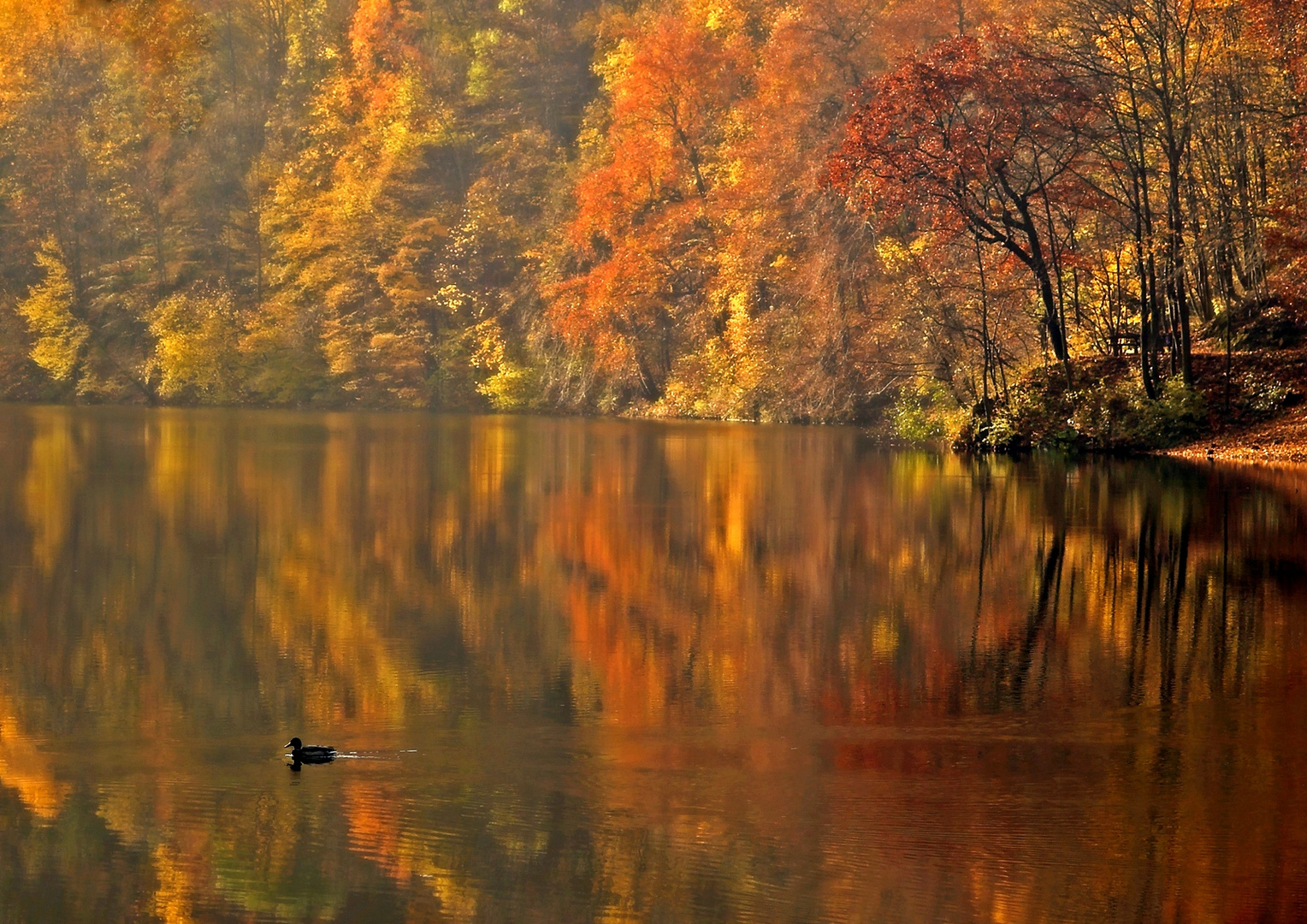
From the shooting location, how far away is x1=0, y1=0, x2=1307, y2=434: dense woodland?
28.6 meters

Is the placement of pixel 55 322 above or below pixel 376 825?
above

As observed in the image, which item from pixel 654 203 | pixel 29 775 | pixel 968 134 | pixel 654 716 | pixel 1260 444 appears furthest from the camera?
pixel 654 203

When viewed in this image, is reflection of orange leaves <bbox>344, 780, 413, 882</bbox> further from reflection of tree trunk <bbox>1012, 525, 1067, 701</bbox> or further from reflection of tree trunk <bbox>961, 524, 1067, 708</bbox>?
reflection of tree trunk <bbox>1012, 525, 1067, 701</bbox>

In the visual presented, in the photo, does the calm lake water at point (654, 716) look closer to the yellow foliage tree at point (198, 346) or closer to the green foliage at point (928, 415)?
the green foliage at point (928, 415)

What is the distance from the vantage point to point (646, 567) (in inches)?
533

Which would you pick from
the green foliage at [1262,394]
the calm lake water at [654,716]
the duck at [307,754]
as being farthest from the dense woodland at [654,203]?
the duck at [307,754]

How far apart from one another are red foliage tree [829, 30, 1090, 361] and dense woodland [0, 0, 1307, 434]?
0.07 metres

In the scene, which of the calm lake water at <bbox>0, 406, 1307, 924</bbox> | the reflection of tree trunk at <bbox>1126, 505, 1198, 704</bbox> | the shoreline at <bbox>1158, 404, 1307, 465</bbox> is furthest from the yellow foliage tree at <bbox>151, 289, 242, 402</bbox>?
the reflection of tree trunk at <bbox>1126, 505, 1198, 704</bbox>

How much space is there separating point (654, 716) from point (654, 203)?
4451 cm

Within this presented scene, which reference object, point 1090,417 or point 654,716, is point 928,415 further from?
point 654,716

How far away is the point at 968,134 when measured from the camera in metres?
28.5

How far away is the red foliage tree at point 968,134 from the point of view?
28.3 meters

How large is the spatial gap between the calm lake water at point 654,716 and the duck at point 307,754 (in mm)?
87

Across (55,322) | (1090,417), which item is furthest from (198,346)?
(1090,417)
